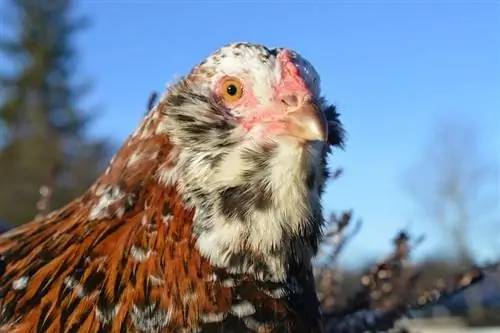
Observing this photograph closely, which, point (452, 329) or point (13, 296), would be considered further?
point (452, 329)

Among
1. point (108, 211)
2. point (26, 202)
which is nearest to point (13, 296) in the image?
point (108, 211)

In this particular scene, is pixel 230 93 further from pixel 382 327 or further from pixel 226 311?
pixel 382 327

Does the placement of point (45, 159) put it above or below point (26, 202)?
above

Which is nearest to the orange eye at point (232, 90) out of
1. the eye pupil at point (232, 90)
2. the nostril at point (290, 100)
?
the eye pupil at point (232, 90)

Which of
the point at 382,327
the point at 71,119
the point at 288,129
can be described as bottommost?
the point at 382,327

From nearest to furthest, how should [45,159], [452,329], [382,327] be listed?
[382,327] < [452,329] < [45,159]

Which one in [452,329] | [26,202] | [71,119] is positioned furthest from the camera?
[71,119]

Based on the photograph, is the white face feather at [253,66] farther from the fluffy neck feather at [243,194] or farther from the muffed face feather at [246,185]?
the fluffy neck feather at [243,194]

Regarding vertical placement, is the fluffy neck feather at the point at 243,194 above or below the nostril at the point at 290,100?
below
